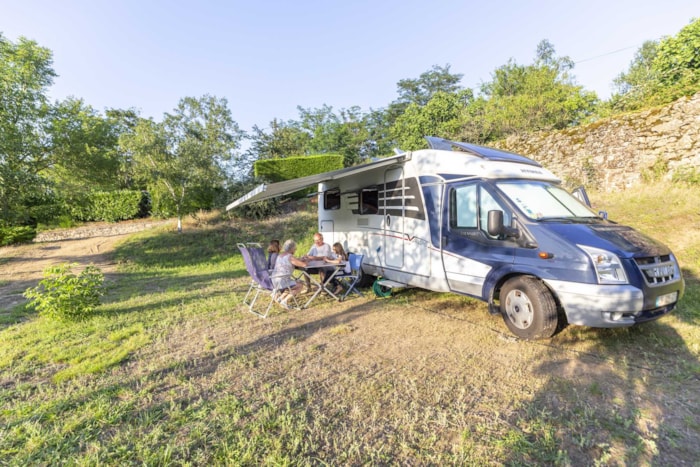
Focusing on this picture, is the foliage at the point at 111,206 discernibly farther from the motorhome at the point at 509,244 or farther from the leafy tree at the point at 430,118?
the leafy tree at the point at 430,118

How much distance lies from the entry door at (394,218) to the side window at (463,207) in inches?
40.8

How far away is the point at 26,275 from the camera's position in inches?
381

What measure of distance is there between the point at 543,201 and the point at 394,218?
233 cm

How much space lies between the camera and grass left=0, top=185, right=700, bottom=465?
2.19 metres

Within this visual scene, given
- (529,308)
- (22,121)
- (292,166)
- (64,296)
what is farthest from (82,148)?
(529,308)

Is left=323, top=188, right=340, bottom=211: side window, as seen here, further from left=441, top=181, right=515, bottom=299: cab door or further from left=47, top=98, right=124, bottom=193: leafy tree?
left=47, top=98, right=124, bottom=193: leafy tree

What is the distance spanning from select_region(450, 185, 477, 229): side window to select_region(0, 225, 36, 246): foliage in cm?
1729

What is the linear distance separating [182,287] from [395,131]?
24.7 m

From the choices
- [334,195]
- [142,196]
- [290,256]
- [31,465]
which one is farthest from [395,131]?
[31,465]

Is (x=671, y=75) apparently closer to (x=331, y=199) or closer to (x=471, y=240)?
(x=471, y=240)

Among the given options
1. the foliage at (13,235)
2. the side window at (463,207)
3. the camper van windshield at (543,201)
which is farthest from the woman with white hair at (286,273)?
the foliage at (13,235)

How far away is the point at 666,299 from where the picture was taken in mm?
3576

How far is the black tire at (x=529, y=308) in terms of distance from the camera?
367 centimetres

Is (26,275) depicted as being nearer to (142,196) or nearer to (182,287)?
(182,287)
